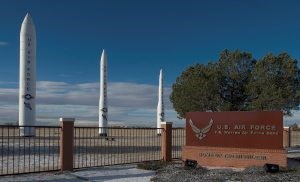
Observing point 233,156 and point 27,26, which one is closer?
point 233,156

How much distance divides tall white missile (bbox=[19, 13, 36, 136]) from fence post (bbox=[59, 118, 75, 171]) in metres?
23.8

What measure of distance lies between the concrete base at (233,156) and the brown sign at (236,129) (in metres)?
0.18

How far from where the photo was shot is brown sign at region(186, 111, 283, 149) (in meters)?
16.9

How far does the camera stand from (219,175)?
576 inches

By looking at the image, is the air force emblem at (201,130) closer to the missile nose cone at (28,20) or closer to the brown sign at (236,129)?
the brown sign at (236,129)

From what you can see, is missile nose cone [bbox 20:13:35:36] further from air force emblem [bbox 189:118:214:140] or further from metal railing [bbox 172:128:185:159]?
air force emblem [bbox 189:118:214:140]

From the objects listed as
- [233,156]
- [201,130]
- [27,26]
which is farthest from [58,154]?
[27,26]

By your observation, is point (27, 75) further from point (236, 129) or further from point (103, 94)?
point (236, 129)

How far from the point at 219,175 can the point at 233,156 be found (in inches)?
128

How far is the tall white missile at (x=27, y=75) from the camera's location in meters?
38.2

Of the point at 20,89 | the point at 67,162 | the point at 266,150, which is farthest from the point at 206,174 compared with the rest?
the point at 20,89

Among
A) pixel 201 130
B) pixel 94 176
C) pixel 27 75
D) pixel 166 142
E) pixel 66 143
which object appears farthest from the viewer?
pixel 27 75

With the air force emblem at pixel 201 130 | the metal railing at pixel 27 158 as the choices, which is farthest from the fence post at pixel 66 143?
the air force emblem at pixel 201 130

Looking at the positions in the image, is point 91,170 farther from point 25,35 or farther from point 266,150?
point 25,35
